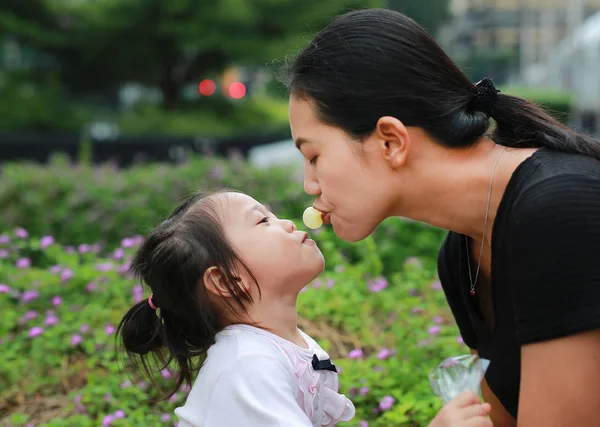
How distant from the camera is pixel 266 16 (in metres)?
17.4

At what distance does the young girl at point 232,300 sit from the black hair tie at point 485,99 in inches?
23.9

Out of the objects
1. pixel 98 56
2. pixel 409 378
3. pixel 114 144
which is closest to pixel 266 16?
pixel 98 56

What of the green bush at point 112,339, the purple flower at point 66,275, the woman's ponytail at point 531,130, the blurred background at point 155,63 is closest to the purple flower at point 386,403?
the green bush at point 112,339

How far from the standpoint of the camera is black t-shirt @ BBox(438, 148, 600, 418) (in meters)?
1.74

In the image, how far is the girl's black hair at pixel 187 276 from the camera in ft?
7.45

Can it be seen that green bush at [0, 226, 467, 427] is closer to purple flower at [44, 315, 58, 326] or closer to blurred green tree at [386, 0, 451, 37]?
purple flower at [44, 315, 58, 326]

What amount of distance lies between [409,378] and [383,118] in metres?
1.42

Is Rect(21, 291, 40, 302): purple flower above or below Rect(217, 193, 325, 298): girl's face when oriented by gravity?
below

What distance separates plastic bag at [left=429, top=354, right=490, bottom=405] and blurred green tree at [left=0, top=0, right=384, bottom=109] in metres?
14.0

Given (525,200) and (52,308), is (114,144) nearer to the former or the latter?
(52,308)

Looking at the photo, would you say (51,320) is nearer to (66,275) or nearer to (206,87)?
(66,275)

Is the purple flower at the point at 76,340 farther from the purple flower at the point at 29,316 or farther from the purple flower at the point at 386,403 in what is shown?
the purple flower at the point at 386,403

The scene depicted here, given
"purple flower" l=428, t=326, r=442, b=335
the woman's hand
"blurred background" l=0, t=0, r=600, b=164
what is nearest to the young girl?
the woman's hand

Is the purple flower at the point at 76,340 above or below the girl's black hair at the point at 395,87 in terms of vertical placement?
below
